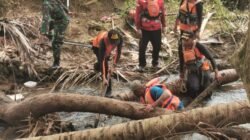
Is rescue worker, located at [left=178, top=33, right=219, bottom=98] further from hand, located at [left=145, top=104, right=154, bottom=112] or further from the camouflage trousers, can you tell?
the camouflage trousers

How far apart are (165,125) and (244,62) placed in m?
2.01

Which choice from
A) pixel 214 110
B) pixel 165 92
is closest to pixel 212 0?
pixel 165 92

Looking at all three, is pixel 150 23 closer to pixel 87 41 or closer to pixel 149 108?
pixel 87 41

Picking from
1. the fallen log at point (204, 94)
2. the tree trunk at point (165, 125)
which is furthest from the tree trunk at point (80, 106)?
the fallen log at point (204, 94)

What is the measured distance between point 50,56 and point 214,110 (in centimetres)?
483

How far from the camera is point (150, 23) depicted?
30.2 feet

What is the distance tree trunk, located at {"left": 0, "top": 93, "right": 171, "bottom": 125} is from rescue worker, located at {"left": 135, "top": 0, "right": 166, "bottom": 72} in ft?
9.71

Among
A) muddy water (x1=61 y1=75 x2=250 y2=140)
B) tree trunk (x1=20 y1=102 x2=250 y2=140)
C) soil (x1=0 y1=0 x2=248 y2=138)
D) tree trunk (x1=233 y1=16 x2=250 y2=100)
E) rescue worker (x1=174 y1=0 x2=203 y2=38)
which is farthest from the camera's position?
soil (x1=0 y1=0 x2=248 y2=138)

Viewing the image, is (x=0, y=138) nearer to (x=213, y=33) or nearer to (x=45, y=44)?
(x=45, y=44)

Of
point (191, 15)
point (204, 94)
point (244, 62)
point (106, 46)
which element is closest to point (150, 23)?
point (191, 15)

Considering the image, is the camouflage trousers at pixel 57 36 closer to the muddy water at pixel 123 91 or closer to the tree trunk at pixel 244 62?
the muddy water at pixel 123 91

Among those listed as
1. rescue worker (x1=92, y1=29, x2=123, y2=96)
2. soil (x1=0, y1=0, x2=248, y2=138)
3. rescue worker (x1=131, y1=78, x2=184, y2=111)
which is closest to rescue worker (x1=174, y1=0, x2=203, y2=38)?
soil (x1=0, y1=0, x2=248, y2=138)

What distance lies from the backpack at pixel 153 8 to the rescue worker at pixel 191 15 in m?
0.67

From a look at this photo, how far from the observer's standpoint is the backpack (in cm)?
903
